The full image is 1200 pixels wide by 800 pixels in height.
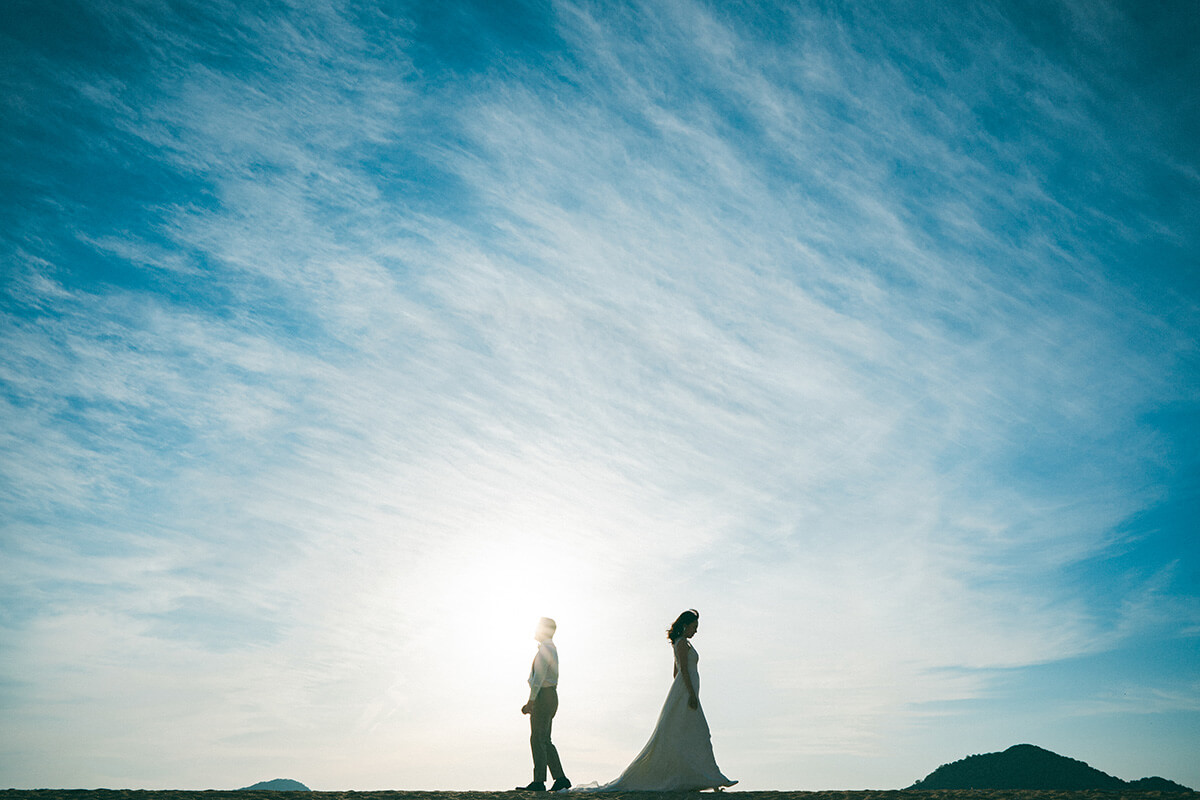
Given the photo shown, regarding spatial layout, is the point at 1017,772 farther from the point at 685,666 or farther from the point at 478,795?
the point at 478,795

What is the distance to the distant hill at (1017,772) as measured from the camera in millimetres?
36188

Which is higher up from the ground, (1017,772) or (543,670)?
(543,670)

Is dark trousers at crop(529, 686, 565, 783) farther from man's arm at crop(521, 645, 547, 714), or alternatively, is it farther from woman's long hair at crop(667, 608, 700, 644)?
woman's long hair at crop(667, 608, 700, 644)

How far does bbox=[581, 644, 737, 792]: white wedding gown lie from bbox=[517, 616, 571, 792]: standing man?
0.94 metres

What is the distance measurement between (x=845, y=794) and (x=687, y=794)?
8.07 feet

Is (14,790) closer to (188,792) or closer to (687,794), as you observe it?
(188,792)

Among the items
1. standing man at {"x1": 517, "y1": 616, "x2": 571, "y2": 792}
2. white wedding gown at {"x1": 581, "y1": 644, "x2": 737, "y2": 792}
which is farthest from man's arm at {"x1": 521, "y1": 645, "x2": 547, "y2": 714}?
white wedding gown at {"x1": 581, "y1": 644, "x2": 737, "y2": 792}

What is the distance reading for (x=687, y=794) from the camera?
39.4ft

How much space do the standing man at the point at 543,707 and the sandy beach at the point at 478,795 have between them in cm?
266

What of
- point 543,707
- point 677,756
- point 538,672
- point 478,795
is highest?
point 538,672

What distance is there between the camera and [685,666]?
45.4 feet

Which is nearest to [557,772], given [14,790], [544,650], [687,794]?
[544,650]

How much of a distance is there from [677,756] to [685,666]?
1491mm

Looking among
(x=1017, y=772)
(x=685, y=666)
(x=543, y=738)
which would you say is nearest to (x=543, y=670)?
(x=543, y=738)
